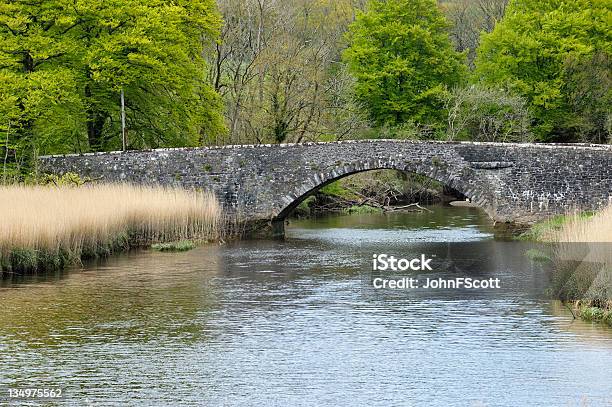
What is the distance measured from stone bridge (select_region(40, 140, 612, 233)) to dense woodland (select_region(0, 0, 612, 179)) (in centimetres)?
313

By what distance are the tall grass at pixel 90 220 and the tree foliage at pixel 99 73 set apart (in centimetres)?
449

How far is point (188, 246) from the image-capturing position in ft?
85.4

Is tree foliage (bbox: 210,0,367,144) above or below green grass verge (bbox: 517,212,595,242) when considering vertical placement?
above

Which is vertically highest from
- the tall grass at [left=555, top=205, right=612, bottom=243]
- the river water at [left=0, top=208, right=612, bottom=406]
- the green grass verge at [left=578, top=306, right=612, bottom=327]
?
the tall grass at [left=555, top=205, right=612, bottom=243]

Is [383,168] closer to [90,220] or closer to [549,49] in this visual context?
[90,220]

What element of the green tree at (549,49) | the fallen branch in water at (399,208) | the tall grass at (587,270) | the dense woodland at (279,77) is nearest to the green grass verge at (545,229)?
the tall grass at (587,270)

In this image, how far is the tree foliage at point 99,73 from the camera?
31.2 metres

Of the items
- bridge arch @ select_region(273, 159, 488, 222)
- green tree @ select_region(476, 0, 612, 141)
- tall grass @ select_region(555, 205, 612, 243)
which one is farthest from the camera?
green tree @ select_region(476, 0, 612, 141)

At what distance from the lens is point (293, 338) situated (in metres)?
14.3

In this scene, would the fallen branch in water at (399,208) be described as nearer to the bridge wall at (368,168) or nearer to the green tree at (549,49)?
the green tree at (549,49)

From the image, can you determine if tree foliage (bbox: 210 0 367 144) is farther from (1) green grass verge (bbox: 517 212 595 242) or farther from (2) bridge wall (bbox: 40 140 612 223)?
(1) green grass verge (bbox: 517 212 595 242)

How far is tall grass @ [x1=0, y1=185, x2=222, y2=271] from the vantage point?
66.2 feet

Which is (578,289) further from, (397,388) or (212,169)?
(212,169)

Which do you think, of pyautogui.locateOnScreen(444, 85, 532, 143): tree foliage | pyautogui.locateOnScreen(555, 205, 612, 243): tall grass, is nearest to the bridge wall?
pyautogui.locateOnScreen(555, 205, 612, 243): tall grass
